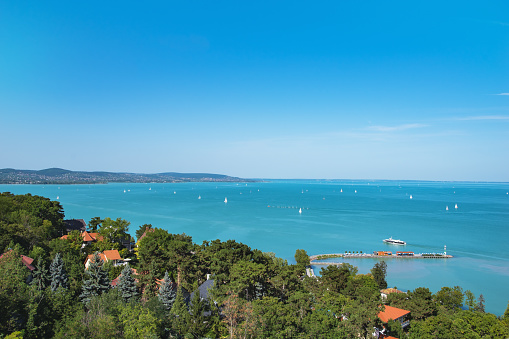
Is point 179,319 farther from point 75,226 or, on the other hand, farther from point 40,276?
point 75,226

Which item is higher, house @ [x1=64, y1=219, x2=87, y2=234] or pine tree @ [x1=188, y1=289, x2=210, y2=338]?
pine tree @ [x1=188, y1=289, x2=210, y2=338]

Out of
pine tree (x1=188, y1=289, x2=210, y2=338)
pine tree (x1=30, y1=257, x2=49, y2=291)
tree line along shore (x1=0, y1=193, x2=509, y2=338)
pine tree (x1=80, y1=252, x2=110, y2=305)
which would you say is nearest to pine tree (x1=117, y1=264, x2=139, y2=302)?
tree line along shore (x1=0, y1=193, x2=509, y2=338)

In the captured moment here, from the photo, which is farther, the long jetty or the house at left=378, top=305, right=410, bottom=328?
the long jetty

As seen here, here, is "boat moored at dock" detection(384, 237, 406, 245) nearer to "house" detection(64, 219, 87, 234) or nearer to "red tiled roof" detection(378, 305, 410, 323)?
"red tiled roof" detection(378, 305, 410, 323)

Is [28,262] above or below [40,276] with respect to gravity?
above

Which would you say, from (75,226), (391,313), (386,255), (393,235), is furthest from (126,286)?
(393,235)

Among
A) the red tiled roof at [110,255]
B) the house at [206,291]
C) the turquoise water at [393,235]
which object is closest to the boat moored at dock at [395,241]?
the turquoise water at [393,235]

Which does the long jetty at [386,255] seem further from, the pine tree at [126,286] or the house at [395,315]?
the pine tree at [126,286]
